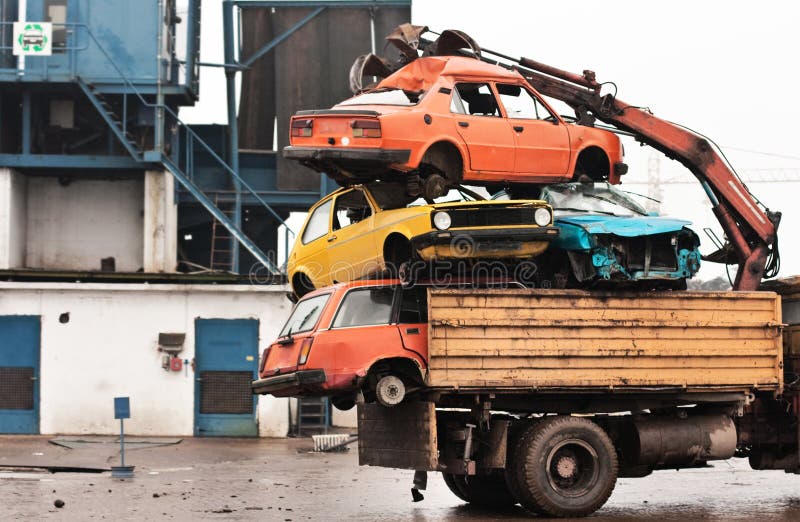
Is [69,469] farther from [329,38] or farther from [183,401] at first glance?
[329,38]

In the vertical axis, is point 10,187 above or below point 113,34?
below

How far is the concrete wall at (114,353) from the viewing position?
2375 cm

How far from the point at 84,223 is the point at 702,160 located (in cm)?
1873

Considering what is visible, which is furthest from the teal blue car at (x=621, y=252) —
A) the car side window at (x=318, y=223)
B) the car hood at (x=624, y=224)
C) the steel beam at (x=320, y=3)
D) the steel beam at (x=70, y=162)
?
the steel beam at (x=320, y=3)

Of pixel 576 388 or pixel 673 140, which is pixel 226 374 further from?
pixel 576 388

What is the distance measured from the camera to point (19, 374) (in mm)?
23750

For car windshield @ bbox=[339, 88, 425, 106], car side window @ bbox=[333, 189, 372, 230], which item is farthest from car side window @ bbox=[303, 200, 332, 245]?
car windshield @ bbox=[339, 88, 425, 106]

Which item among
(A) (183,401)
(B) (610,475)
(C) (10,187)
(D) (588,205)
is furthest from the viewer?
(C) (10,187)

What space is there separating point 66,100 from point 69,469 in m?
13.1

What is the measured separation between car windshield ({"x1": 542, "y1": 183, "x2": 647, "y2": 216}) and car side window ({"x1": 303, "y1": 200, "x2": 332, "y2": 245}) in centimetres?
259

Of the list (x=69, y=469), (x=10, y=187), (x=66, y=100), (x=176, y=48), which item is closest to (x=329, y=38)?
(x=176, y=48)

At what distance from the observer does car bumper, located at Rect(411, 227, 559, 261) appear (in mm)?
11281

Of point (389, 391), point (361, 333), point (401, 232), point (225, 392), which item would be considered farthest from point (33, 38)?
point (389, 391)

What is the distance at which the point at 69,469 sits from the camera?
17.6 metres
